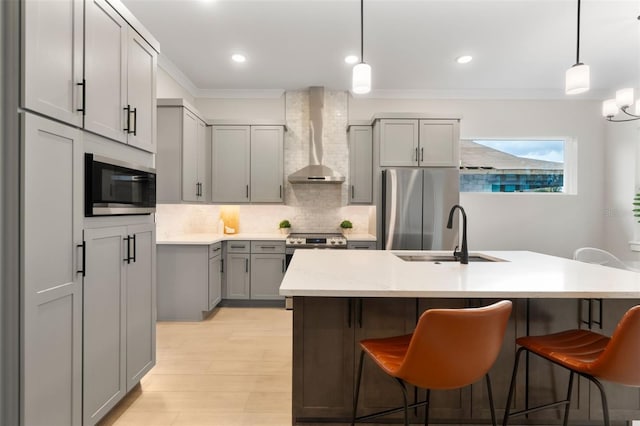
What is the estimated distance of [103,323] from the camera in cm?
192

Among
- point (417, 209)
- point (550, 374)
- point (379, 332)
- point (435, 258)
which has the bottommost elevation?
point (550, 374)

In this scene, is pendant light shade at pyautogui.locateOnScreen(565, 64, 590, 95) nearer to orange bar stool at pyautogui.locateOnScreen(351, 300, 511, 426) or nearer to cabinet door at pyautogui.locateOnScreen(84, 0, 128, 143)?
orange bar stool at pyautogui.locateOnScreen(351, 300, 511, 426)

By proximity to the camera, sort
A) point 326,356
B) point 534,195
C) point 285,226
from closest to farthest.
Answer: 1. point 326,356
2. point 285,226
3. point 534,195

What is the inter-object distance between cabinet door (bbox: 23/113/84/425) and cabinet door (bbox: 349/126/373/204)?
11.4 ft

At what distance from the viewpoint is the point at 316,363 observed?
74.9 inches

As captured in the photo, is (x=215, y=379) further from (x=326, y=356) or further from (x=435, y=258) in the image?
(x=435, y=258)

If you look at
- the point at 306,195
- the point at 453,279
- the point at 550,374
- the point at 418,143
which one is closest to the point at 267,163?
the point at 306,195

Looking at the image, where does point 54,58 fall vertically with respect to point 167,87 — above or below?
below

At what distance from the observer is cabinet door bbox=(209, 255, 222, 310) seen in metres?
3.96

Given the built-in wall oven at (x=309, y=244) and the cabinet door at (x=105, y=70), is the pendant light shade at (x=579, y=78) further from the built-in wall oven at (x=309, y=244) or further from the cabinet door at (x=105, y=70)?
the built-in wall oven at (x=309, y=244)

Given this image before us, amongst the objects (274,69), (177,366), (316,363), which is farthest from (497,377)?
(274,69)

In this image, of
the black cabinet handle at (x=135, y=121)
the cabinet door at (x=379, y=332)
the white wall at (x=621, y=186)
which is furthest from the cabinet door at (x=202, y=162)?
the white wall at (x=621, y=186)

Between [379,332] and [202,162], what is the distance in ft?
11.5

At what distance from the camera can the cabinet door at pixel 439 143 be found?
4359mm
